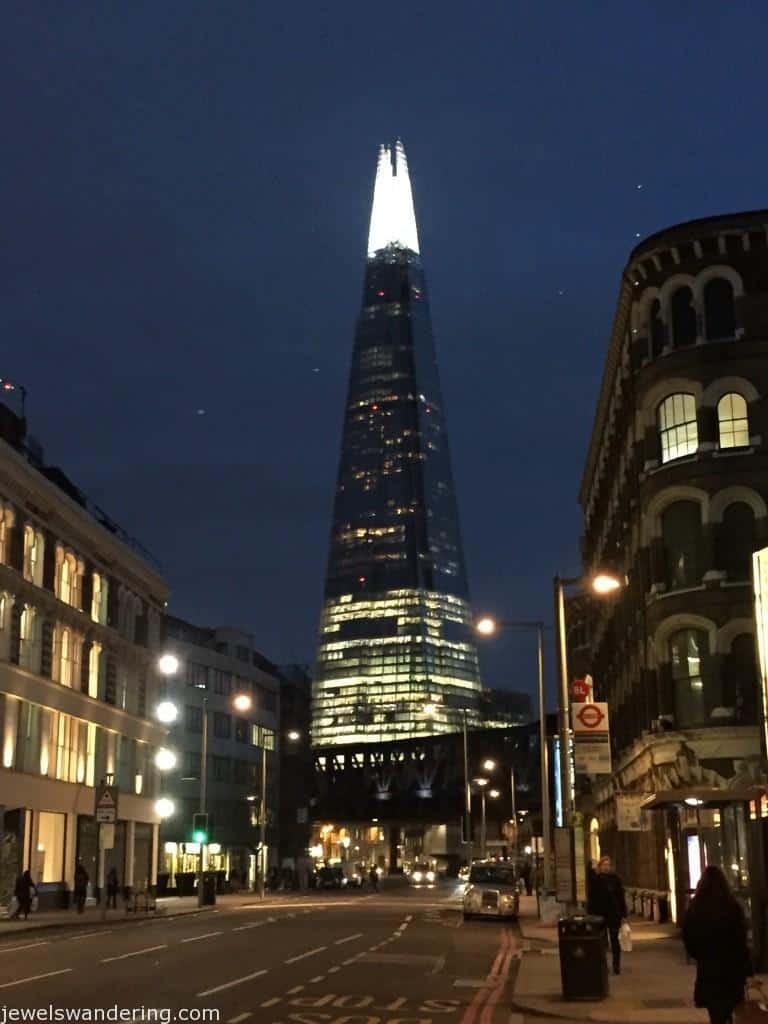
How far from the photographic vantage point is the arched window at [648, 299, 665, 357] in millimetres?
45125

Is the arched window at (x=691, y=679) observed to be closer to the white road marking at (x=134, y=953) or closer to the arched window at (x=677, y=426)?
the arched window at (x=677, y=426)

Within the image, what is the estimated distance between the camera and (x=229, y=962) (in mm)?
27875

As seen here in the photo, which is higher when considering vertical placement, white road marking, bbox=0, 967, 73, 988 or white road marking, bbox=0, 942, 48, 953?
white road marking, bbox=0, 967, 73, 988

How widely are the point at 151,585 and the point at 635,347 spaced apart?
4004 centimetres

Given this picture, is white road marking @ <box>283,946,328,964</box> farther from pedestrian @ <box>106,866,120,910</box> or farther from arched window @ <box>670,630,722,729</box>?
pedestrian @ <box>106,866,120,910</box>

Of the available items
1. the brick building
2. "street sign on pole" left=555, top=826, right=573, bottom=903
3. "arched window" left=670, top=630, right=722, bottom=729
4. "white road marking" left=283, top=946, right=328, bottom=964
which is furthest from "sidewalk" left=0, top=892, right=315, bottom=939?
"arched window" left=670, top=630, right=722, bottom=729

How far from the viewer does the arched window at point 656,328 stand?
4512 cm

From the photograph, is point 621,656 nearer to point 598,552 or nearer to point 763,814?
point 598,552

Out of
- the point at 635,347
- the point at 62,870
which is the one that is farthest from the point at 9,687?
the point at 635,347

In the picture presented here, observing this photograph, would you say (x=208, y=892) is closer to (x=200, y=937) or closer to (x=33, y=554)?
(x=33, y=554)

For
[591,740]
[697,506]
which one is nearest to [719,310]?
[697,506]

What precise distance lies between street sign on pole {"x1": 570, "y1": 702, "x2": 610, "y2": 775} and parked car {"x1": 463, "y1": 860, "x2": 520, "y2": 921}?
22.0 metres

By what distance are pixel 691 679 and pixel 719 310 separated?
11.8m

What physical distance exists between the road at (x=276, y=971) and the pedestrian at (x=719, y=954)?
20.9 feet
